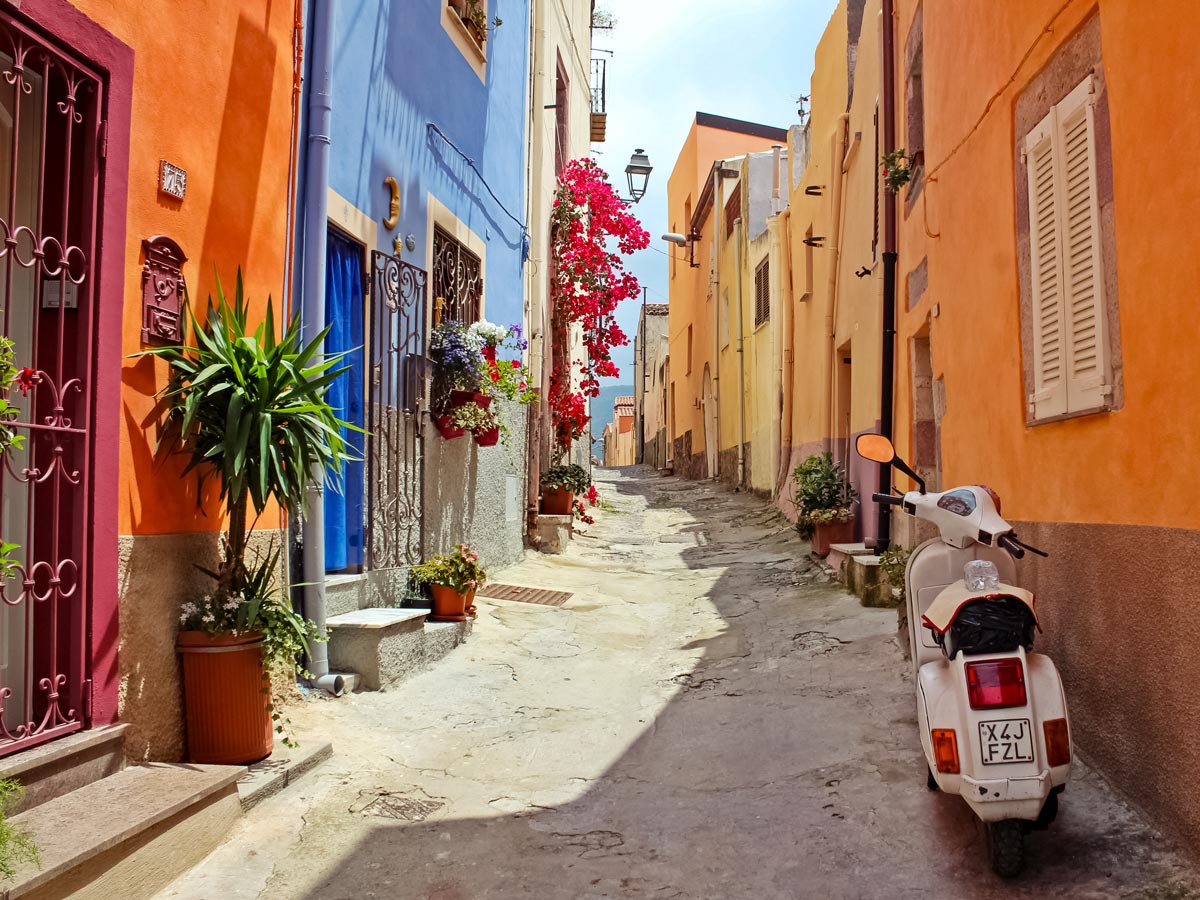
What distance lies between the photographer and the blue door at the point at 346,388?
20.4ft

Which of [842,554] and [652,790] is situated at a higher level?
[842,554]

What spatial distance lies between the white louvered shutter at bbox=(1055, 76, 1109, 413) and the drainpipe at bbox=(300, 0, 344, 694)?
3.61 metres

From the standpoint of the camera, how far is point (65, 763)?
338 cm

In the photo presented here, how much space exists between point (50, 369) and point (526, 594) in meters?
5.47

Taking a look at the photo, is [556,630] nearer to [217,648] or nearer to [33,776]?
[217,648]

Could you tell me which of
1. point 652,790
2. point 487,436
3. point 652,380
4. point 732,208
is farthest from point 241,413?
point 652,380

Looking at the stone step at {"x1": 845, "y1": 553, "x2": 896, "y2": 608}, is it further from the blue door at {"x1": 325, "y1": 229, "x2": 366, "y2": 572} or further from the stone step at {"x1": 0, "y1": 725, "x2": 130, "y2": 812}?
the stone step at {"x1": 0, "y1": 725, "x2": 130, "y2": 812}

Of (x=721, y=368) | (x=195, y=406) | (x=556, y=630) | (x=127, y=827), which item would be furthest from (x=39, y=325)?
(x=721, y=368)

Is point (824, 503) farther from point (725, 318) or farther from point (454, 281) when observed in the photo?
point (725, 318)

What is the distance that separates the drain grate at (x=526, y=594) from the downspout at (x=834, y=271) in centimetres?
442

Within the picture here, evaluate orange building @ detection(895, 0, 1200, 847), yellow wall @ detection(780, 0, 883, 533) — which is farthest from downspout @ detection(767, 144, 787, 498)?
orange building @ detection(895, 0, 1200, 847)

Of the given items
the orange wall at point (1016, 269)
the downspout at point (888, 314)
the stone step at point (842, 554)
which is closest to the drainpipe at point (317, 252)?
the orange wall at point (1016, 269)

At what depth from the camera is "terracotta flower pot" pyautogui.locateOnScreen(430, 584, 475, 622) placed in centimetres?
692

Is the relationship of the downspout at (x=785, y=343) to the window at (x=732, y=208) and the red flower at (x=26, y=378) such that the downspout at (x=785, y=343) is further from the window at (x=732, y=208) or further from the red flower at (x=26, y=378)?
the red flower at (x=26, y=378)
